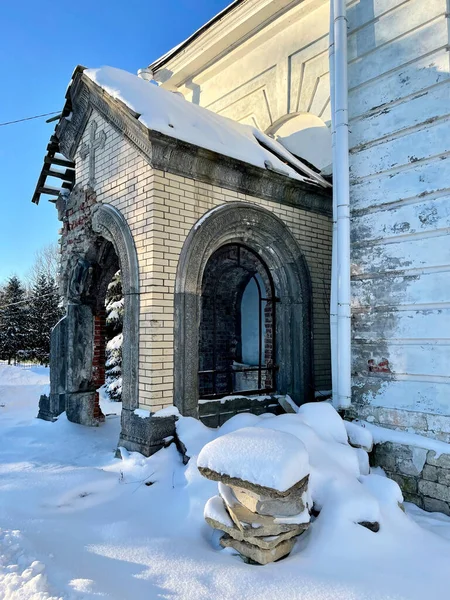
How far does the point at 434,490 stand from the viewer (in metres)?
4.13

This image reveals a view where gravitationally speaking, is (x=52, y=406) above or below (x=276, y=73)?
below

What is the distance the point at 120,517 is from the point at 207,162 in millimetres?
3766

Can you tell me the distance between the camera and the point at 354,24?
518 centimetres

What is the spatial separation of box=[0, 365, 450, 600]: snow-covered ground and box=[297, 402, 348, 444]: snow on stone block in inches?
35.9

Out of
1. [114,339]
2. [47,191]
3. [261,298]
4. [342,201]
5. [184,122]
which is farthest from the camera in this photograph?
[114,339]

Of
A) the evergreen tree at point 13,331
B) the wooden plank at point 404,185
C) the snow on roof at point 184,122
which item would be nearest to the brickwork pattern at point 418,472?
the wooden plank at point 404,185

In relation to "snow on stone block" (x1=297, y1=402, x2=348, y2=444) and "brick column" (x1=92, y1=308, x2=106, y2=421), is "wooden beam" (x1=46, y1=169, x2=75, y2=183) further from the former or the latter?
"snow on stone block" (x1=297, y1=402, x2=348, y2=444)

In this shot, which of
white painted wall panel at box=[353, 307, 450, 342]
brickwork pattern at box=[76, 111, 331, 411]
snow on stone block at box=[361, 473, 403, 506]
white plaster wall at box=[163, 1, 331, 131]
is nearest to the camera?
snow on stone block at box=[361, 473, 403, 506]

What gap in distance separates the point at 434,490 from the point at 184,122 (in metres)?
4.80

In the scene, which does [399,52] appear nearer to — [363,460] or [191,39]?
[363,460]

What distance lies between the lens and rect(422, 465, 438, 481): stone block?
417cm

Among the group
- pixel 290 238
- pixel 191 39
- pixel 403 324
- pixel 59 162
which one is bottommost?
pixel 403 324

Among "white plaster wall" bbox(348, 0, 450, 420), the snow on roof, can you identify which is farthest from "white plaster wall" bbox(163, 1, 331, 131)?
"white plaster wall" bbox(348, 0, 450, 420)

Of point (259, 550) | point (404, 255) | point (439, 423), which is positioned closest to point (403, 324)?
point (404, 255)
